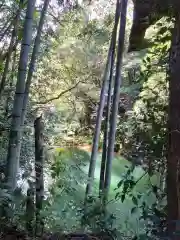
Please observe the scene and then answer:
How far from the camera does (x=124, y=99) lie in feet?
25.1

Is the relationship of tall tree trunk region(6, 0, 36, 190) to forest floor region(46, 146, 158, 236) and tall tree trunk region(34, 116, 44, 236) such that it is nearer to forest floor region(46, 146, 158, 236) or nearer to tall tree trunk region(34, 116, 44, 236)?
tall tree trunk region(34, 116, 44, 236)

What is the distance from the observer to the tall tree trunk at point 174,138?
1320mm

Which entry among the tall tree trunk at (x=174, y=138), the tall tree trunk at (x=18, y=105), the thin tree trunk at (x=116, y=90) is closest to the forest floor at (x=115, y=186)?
the thin tree trunk at (x=116, y=90)

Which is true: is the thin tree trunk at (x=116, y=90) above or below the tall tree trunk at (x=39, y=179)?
above

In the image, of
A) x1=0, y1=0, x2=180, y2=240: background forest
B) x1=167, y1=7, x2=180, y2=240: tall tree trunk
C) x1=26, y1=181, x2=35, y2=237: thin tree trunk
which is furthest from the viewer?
x1=26, y1=181, x2=35, y2=237: thin tree trunk

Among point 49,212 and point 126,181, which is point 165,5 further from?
point 49,212

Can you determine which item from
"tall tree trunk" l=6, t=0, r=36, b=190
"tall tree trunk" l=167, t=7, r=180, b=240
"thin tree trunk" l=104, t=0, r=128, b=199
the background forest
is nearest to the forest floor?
the background forest

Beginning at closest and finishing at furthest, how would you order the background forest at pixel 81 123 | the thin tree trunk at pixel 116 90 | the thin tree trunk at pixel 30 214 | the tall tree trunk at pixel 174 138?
1. the tall tree trunk at pixel 174 138
2. the background forest at pixel 81 123
3. the thin tree trunk at pixel 30 214
4. the thin tree trunk at pixel 116 90

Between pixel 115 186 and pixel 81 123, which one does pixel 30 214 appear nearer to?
pixel 115 186

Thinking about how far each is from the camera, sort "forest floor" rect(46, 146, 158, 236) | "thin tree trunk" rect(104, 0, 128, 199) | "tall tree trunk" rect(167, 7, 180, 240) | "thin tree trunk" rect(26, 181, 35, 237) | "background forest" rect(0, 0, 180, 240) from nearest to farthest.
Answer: "tall tree trunk" rect(167, 7, 180, 240) → "background forest" rect(0, 0, 180, 240) → "thin tree trunk" rect(26, 181, 35, 237) → "thin tree trunk" rect(104, 0, 128, 199) → "forest floor" rect(46, 146, 158, 236)

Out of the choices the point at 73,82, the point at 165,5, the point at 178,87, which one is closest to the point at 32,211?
the point at 178,87

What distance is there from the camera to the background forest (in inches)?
61.5

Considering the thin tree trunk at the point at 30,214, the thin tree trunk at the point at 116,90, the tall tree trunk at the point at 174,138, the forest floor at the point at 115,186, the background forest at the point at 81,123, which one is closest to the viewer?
the tall tree trunk at the point at 174,138

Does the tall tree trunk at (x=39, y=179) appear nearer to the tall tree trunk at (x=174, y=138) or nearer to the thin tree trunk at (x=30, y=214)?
the thin tree trunk at (x=30, y=214)
